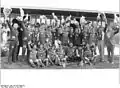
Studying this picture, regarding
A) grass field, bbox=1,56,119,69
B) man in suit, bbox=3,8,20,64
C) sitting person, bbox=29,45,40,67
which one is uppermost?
man in suit, bbox=3,8,20,64

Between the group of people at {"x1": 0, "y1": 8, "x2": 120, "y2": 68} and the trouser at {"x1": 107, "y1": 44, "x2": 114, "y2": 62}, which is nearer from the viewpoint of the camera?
the group of people at {"x1": 0, "y1": 8, "x2": 120, "y2": 68}

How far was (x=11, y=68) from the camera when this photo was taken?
18.5ft

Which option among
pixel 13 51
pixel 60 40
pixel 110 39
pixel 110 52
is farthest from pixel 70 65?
pixel 13 51

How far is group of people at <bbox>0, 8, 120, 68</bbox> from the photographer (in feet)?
18.7

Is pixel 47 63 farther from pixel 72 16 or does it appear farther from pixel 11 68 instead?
pixel 72 16

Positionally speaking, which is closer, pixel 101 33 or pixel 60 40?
pixel 60 40

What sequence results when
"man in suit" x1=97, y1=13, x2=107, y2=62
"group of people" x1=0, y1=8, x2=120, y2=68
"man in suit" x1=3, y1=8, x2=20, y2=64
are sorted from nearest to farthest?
"man in suit" x1=3, y1=8, x2=20, y2=64
"group of people" x1=0, y1=8, x2=120, y2=68
"man in suit" x1=97, y1=13, x2=107, y2=62

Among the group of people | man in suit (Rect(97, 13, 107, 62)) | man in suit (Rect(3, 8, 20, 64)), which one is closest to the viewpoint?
man in suit (Rect(3, 8, 20, 64))

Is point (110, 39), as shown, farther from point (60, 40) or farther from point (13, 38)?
→ point (13, 38)

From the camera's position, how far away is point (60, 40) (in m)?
5.97

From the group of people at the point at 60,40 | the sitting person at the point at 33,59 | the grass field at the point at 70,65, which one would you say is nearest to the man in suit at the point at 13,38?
the group of people at the point at 60,40

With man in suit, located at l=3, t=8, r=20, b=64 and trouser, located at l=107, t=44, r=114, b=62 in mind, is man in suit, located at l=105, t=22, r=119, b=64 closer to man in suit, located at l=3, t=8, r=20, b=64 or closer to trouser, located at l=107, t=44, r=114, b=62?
trouser, located at l=107, t=44, r=114, b=62

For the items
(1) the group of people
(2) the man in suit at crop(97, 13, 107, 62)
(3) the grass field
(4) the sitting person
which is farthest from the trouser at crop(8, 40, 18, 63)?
(2) the man in suit at crop(97, 13, 107, 62)
